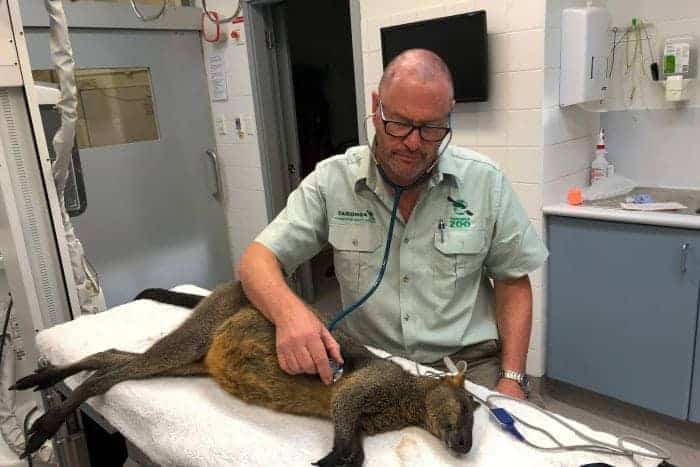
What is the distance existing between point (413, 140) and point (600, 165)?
6.18ft

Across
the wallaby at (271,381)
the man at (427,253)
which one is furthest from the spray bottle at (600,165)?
the wallaby at (271,381)

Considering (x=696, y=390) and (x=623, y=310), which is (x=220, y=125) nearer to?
(x=623, y=310)

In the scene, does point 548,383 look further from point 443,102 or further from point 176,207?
point 176,207

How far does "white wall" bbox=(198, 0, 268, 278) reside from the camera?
371 cm

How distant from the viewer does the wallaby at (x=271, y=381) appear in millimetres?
1074

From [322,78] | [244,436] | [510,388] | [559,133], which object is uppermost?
[322,78]

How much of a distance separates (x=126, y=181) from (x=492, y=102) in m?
2.37

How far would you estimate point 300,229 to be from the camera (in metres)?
1.56

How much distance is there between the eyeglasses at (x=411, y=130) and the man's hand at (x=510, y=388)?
69cm

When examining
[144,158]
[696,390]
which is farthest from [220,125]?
[696,390]

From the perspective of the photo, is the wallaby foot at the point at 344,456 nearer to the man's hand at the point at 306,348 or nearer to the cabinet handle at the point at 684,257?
the man's hand at the point at 306,348

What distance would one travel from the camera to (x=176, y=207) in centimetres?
382

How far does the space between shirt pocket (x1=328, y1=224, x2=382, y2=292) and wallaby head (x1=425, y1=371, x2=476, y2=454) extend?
1.51 feet

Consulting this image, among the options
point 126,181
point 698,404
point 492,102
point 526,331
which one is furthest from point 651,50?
point 126,181
